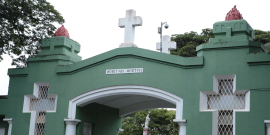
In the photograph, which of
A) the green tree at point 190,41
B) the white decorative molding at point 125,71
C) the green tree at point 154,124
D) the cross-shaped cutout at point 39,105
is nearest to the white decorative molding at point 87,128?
the cross-shaped cutout at point 39,105

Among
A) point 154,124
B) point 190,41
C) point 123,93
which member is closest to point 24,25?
point 123,93

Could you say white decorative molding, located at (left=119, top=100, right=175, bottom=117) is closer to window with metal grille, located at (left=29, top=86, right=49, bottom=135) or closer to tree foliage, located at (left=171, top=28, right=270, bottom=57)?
window with metal grille, located at (left=29, top=86, right=49, bottom=135)

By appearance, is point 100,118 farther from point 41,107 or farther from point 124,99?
point 41,107

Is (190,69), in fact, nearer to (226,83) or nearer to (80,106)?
(226,83)

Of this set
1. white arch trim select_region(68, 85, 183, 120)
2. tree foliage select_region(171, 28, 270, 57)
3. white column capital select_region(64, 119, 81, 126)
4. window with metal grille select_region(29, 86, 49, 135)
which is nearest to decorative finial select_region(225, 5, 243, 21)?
white arch trim select_region(68, 85, 183, 120)

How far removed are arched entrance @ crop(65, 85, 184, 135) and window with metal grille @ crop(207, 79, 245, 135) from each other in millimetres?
953

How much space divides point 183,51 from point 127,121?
24.8ft

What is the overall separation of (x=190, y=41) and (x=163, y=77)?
69.6 ft

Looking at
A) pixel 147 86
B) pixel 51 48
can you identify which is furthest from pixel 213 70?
pixel 51 48

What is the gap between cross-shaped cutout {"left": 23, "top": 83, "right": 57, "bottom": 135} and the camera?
11500 millimetres

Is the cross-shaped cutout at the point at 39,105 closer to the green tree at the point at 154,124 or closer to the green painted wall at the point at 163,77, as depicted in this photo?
the green painted wall at the point at 163,77

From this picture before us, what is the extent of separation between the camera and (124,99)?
12.6m

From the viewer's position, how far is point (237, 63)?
932cm

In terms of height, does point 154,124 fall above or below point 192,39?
below
